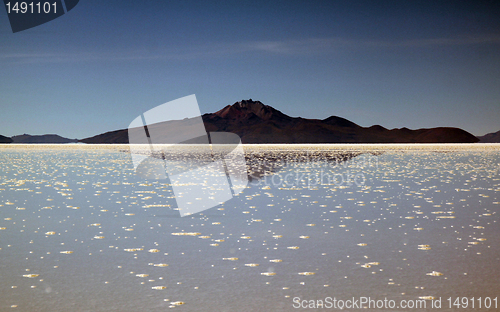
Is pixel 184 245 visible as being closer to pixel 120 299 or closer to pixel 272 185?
pixel 120 299

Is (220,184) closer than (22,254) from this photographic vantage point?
No

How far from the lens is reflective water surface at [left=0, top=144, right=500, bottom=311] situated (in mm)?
5922

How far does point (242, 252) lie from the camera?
8.05 metres

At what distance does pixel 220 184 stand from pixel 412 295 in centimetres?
1469

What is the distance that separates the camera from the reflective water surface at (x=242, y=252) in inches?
233

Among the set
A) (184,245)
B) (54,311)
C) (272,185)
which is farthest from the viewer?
(272,185)

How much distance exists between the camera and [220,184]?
2017 centimetres

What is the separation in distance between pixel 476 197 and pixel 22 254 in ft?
46.7

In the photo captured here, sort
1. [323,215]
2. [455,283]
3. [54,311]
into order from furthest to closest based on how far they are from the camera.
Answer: [323,215] → [455,283] → [54,311]

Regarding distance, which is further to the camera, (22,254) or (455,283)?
(22,254)

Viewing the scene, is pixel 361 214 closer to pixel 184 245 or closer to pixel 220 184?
pixel 184 245

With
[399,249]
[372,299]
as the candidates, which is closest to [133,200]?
[399,249]

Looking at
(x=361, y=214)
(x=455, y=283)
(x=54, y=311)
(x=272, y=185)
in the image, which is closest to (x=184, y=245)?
(x=54, y=311)

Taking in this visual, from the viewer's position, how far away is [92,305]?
550cm
